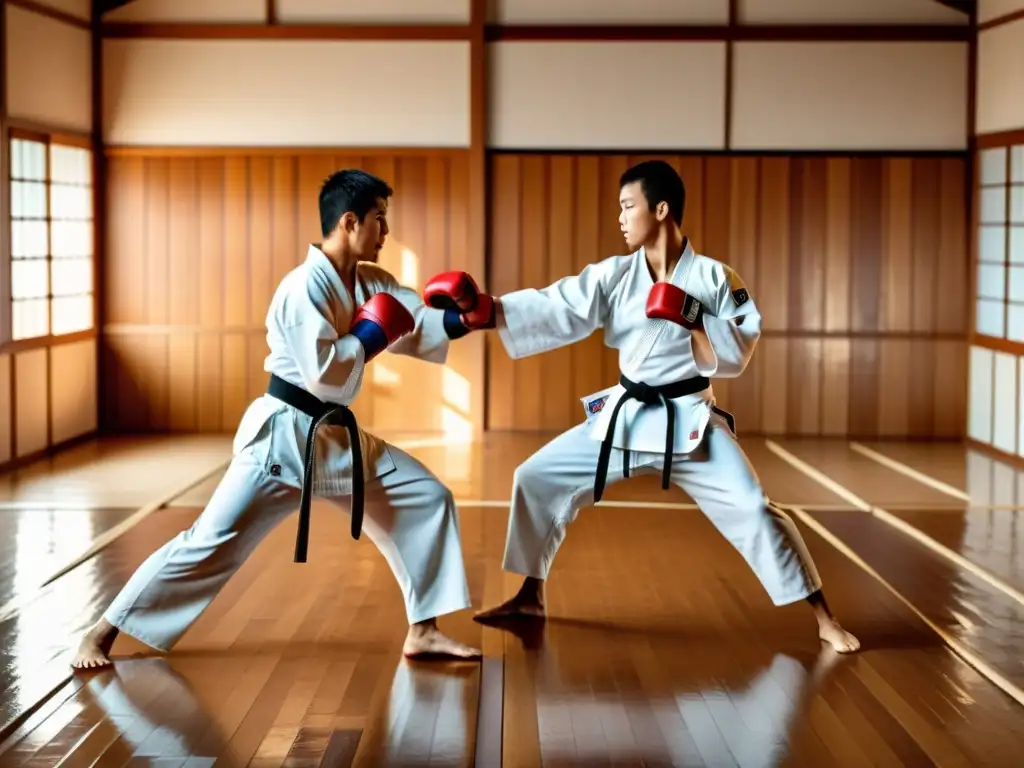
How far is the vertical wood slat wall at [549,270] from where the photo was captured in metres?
8.03

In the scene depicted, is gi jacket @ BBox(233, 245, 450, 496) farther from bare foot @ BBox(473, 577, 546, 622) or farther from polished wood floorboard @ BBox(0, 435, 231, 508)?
polished wood floorboard @ BBox(0, 435, 231, 508)

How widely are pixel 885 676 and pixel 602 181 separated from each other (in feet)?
16.6

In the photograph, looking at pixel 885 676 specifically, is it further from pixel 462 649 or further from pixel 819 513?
pixel 819 513

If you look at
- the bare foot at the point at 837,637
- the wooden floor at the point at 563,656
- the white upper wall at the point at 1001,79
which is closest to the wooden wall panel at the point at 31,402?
the wooden floor at the point at 563,656

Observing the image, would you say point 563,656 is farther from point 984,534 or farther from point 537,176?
point 537,176

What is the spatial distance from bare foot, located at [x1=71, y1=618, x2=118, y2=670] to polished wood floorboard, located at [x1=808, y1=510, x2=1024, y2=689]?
2.32m

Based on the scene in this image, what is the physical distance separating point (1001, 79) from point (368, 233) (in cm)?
531

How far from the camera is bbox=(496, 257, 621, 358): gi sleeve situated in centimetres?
378

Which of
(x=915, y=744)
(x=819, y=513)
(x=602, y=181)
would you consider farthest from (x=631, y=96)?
(x=915, y=744)

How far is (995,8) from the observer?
7.53m

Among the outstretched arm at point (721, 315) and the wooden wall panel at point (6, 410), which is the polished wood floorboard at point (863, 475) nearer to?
the outstretched arm at point (721, 315)

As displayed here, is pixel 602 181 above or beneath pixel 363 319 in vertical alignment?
above

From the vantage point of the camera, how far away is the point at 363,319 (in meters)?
3.30

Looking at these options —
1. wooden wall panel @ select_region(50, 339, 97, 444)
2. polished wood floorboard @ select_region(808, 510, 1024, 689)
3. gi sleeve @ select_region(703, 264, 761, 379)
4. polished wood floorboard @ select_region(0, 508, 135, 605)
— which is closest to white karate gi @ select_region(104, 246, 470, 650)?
gi sleeve @ select_region(703, 264, 761, 379)
